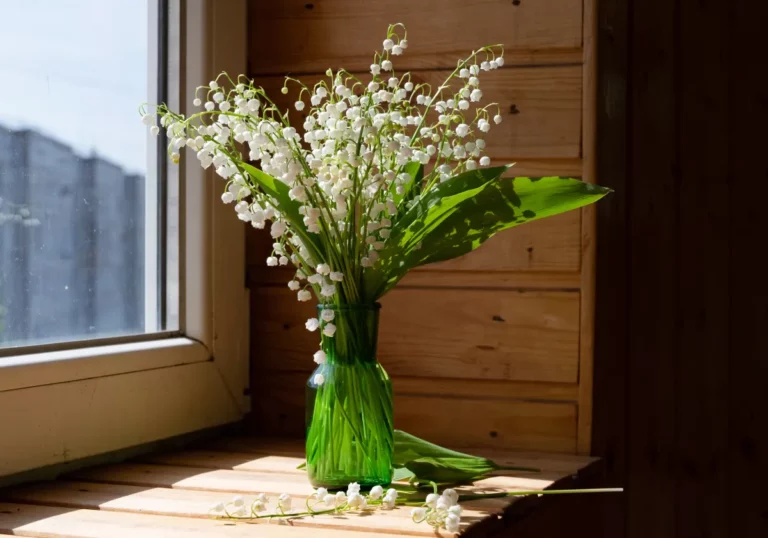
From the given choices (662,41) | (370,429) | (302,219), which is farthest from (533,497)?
(662,41)

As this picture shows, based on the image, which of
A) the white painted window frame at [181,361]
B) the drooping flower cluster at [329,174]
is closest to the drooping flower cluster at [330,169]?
the drooping flower cluster at [329,174]

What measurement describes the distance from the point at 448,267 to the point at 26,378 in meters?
0.69

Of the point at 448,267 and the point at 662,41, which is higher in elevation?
the point at 662,41

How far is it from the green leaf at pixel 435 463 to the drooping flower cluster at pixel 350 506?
0.26 ft

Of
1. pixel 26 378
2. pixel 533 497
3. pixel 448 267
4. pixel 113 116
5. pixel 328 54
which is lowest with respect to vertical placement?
pixel 533 497

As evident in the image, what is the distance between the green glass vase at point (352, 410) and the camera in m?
1.13

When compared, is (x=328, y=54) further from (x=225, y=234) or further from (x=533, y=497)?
(x=533, y=497)

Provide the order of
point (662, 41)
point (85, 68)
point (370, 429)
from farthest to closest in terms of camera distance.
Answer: point (662, 41), point (85, 68), point (370, 429)

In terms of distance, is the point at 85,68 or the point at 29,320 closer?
the point at 29,320

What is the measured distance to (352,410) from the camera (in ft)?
3.71

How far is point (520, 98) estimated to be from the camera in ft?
5.08

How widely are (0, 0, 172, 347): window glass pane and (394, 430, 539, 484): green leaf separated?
1.61 ft

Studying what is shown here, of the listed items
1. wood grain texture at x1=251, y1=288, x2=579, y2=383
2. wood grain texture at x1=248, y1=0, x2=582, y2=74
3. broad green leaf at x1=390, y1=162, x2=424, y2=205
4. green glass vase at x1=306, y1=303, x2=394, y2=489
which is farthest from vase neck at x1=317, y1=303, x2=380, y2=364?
wood grain texture at x1=248, y1=0, x2=582, y2=74

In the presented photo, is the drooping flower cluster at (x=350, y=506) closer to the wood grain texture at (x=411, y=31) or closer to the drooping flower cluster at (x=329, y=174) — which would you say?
the drooping flower cluster at (x=329, y=174)
